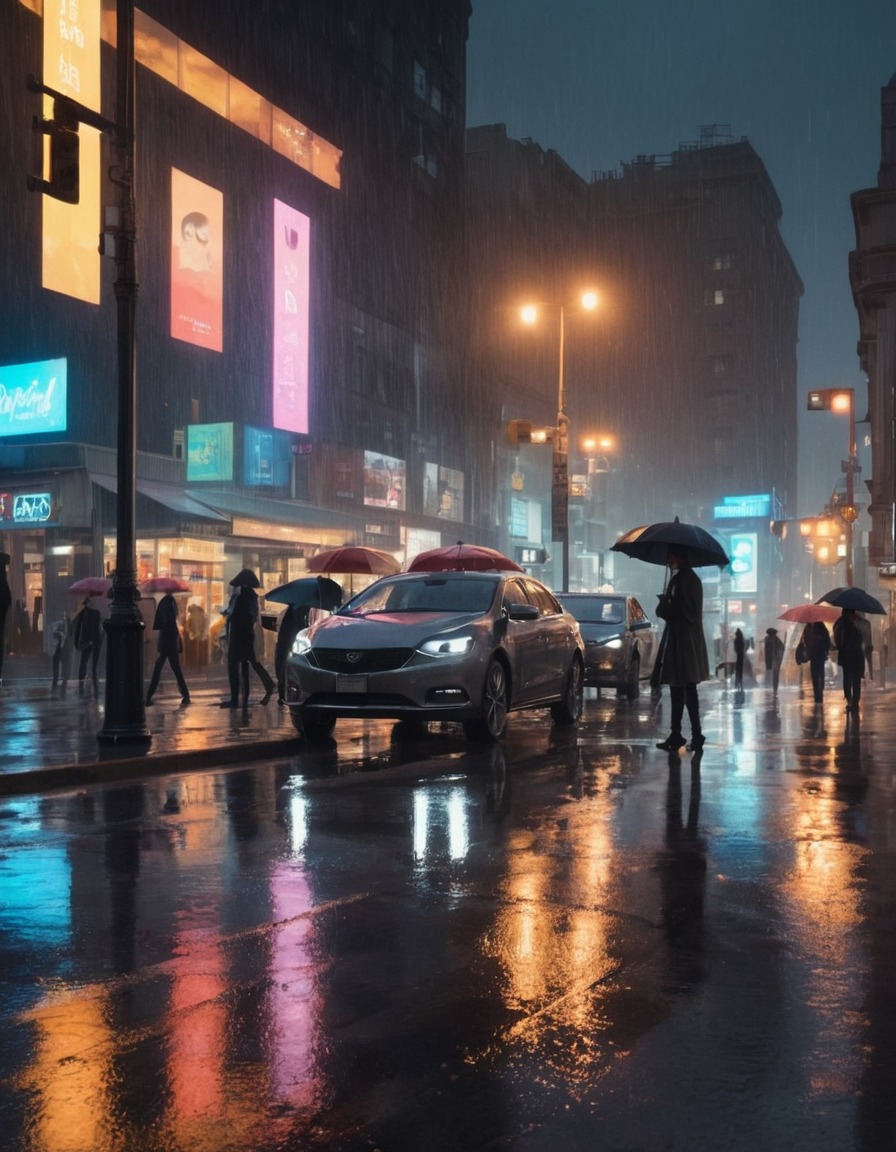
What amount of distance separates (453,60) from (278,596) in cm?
6283

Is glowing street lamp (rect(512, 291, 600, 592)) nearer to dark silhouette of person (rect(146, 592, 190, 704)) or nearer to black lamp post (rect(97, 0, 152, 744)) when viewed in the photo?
dark silhouette of person (rect(146, 592, 190, 704))

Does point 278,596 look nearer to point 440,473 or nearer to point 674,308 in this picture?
point 440,473

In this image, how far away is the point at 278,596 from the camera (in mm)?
20359

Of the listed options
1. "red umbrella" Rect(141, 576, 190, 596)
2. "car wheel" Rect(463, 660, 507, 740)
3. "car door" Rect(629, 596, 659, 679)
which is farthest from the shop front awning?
"car wheel" Rect(463, 660, 507, 740)

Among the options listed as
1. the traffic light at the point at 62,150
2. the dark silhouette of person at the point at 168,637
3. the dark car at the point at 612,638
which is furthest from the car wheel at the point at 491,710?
the dark car at the point at 612,638

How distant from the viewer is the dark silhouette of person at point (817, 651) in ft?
84.8

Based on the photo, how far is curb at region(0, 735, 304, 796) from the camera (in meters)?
10.7

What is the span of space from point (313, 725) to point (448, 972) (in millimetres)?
9689

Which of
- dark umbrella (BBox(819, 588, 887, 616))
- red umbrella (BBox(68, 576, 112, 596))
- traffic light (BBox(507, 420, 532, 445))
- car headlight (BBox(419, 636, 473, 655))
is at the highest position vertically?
traffic light (BBox(507, 420, 532, 445))

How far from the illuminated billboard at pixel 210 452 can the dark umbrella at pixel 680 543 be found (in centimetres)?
2804

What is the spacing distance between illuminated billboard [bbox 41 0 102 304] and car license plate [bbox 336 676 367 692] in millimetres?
28759

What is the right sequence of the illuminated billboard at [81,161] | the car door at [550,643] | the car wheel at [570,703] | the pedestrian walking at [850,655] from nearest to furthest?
the car door at [550,643] → the car wheel at [570,703] → the pedestrian walking at [850,655] → the illuminated billboard at [81,161]

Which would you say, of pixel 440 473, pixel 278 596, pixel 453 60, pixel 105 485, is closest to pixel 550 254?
pixel 453 60

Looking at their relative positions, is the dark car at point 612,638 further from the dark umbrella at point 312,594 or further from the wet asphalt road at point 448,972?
the wet asphalt road at point 448,972
